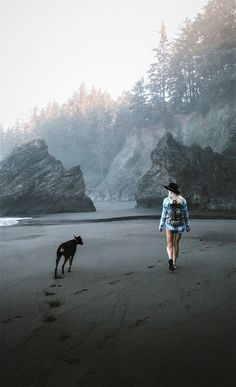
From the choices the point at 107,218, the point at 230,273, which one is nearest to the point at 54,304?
the point at 230,273

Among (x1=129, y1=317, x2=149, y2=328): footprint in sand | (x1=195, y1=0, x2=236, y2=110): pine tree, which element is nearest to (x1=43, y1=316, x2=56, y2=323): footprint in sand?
(x1=129, y1=317, x2=149, y2=328): footprint in sand

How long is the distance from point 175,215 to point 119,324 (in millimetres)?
4166

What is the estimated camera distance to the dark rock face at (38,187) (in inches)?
1400

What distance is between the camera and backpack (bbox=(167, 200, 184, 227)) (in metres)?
7.88

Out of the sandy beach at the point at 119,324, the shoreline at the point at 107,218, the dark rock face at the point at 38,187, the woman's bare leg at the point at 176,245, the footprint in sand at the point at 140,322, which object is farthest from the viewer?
the dark rock face at the point at 38,187

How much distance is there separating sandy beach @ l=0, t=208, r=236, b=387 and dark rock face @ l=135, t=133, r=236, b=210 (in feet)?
75.2

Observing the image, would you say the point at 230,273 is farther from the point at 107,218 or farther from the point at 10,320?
the point at 107,218

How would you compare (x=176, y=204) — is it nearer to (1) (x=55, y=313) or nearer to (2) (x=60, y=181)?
(1) (x=55, y=313)

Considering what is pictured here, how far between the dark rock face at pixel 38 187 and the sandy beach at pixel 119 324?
93.4 ft

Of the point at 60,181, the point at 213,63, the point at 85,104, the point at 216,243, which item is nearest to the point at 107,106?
the point at 85,104

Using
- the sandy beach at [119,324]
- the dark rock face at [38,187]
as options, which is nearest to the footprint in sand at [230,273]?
the sandy beach at [119,324]

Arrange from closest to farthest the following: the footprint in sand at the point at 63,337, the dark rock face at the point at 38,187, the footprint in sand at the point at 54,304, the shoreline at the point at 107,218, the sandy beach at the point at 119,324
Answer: the sandy beach at the point at 119,324, the footprint in sand at the point at 63,337, the footprint in sand at the point at 54,304, the shoreline at the point at 107,218, the dark rock face at the point at 38,187

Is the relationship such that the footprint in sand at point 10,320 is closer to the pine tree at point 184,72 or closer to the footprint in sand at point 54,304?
the footprint in sand at point 54,304

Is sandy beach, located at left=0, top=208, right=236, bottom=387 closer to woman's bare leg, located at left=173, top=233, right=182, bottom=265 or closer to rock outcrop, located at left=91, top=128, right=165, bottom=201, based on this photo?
woman's bare leg, located at left=173, top=233, right=182, bottom=265
